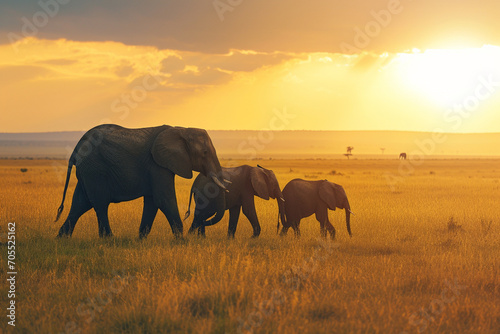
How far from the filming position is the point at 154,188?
11.4 meters

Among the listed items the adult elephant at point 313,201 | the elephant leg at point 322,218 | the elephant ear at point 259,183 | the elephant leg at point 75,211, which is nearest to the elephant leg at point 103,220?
the elephant leg at point 75,211

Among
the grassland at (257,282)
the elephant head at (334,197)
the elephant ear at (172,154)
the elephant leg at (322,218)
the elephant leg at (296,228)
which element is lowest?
the grassland at (257,282)

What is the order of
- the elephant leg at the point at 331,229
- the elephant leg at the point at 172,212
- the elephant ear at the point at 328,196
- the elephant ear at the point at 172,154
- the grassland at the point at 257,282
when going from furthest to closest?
the elephant ear at the point at 328,196
the elephant leg at the point at 331,229
the elephant ear at the point at 172,154
the elephant leg at the point at 172,212
the grassland at the point at 257,282

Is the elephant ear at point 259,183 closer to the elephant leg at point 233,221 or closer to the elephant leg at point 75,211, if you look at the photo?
the elephant leg at point 233,221

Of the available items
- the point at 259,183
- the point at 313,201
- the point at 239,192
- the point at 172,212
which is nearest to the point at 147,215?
the point at 172,212

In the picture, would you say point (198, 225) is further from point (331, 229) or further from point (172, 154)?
point (331, 229)

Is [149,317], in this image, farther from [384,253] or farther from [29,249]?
[384,253]

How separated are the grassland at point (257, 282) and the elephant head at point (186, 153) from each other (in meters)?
1.53

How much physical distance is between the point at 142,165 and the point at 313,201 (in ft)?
13.6

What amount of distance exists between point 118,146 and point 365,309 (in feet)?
22.4

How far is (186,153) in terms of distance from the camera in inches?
457

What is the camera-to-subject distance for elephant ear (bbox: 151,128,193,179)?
37.2ft

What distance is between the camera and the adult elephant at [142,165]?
11367 millimetres

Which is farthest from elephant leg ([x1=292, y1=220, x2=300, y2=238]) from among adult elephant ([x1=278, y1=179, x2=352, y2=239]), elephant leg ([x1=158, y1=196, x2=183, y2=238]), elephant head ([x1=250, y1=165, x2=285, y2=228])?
elephant leg ([x1=158, y1=196, x2=183, y2=238])
